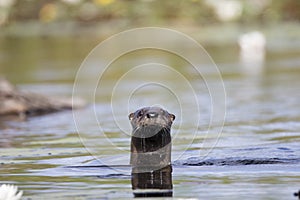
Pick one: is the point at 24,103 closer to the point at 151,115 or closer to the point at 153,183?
the point at 151,115

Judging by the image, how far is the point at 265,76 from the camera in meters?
16.0

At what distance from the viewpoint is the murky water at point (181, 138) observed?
6.43m

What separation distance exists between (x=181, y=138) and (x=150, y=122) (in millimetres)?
2948

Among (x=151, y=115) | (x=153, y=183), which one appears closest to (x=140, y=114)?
(x=151, y=115)

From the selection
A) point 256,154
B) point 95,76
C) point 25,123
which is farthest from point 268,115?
point 95,76

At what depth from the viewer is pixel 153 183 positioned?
6.54 metres

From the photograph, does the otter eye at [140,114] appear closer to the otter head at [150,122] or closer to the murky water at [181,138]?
the otter head at [150,122]

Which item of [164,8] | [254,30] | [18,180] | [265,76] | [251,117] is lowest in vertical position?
[18,180]

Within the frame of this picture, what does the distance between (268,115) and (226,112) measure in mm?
590

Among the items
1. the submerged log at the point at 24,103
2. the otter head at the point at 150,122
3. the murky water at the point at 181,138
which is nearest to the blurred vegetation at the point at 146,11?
the murky water at the point at 181,138

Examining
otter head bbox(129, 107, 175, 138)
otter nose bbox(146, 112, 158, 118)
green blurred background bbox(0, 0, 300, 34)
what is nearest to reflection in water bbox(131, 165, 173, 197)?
otter head bbox(129, 107, 175, 138)

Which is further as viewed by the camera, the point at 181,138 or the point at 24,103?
the point at 24,103

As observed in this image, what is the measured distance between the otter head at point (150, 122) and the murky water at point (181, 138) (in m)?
0.32

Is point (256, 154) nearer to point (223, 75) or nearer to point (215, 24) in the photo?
point (223, 75)
